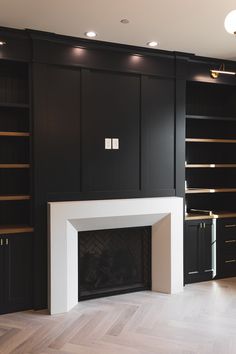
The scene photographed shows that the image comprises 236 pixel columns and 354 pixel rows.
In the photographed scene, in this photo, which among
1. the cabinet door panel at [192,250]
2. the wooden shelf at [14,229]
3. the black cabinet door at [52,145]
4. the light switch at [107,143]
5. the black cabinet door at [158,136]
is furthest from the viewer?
the cabinet door panel at [192,250]

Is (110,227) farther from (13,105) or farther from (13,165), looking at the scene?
(13,105)

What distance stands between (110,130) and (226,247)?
7.33 ft

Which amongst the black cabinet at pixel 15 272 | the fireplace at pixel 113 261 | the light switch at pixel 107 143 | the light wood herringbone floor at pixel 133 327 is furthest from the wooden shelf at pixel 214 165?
the black cabinet at pixel 15 272

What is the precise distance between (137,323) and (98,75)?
262cm

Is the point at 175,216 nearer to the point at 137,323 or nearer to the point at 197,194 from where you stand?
the point at 197,194

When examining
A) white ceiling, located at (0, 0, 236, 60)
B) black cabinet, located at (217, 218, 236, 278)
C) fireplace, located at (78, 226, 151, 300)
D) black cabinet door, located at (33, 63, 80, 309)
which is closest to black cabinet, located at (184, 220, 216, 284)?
black cabinet, located at (217, 218, 236, 278)

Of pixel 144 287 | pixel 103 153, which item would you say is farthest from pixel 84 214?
pixel 144 287

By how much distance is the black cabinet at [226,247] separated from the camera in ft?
16.1

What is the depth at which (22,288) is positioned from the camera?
3.86 meters

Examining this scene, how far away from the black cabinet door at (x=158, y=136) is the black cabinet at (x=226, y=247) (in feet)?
3.07

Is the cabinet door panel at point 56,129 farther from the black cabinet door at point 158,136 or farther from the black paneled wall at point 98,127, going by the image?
the black cabinet door at point 158,136

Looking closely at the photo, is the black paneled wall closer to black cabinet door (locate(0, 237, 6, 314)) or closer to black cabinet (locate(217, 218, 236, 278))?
black cabinet door (locate(0, 237, 6, 314))

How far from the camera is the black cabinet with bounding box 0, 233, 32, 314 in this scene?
3.76m

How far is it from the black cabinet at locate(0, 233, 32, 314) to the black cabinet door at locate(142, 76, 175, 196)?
1.53 m
